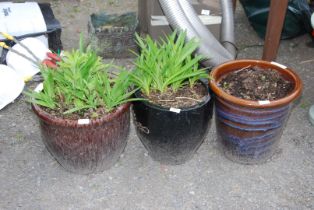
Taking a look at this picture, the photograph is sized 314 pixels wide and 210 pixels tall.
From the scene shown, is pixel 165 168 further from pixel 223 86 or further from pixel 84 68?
pixel 84 68

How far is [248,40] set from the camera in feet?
12.9

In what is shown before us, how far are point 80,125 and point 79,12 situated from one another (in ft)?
8.18

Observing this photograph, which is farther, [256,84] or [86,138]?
[256,84]

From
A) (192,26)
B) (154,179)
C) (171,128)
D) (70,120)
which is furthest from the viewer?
(192,26)

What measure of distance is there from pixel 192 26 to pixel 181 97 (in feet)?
2.66

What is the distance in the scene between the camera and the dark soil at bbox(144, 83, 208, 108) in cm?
233

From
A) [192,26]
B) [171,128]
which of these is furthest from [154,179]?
[192,26]

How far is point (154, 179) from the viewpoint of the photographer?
96.7 inches

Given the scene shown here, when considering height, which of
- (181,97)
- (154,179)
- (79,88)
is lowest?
(154,179)

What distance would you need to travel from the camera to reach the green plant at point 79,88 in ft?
7.13

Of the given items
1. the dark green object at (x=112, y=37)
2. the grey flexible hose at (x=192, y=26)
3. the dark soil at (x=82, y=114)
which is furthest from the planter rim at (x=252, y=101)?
the dark green object at (x=112, y=37)

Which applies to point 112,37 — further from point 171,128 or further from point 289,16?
point 289,16

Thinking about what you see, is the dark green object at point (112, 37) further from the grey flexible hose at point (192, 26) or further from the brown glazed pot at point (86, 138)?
the brown glazed pot at point (86, 138)

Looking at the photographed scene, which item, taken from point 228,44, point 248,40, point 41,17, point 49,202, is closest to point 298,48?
point 248,40
